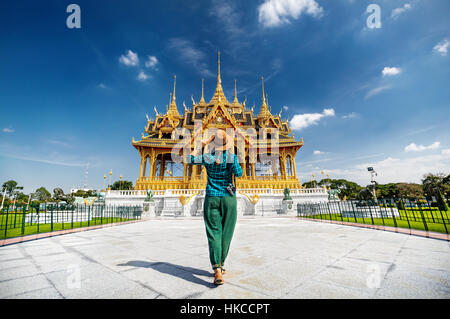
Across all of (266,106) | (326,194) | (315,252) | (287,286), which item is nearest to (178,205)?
(326,194)

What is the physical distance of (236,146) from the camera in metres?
27.0

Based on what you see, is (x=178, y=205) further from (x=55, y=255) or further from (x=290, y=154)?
(x=290, y=154)

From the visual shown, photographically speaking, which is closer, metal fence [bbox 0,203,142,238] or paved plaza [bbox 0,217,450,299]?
paved plaza [bbox 0,217,450,299]

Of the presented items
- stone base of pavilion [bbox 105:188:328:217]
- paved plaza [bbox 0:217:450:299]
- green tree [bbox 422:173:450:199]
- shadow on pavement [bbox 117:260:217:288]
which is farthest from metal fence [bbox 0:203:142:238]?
green tree [bbox 422:173:450:199]

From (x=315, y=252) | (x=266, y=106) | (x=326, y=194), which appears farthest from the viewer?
(x=266, y=106)

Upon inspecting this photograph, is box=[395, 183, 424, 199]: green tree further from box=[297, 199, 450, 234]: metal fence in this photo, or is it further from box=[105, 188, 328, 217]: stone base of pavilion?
box=[297, 199, 450, 234]: metal fence

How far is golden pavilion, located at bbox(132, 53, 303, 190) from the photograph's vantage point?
88.2 feet

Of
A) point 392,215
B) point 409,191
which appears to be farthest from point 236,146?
point 409,191

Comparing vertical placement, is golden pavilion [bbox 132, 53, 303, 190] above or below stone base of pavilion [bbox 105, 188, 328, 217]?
above

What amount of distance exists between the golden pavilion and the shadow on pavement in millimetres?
20518

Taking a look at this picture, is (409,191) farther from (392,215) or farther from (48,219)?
(48,219)

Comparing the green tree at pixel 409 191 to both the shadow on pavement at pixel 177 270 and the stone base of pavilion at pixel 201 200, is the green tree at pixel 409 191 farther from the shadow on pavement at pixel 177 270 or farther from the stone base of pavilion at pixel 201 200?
the shadow on pavement at pixel 177 270
